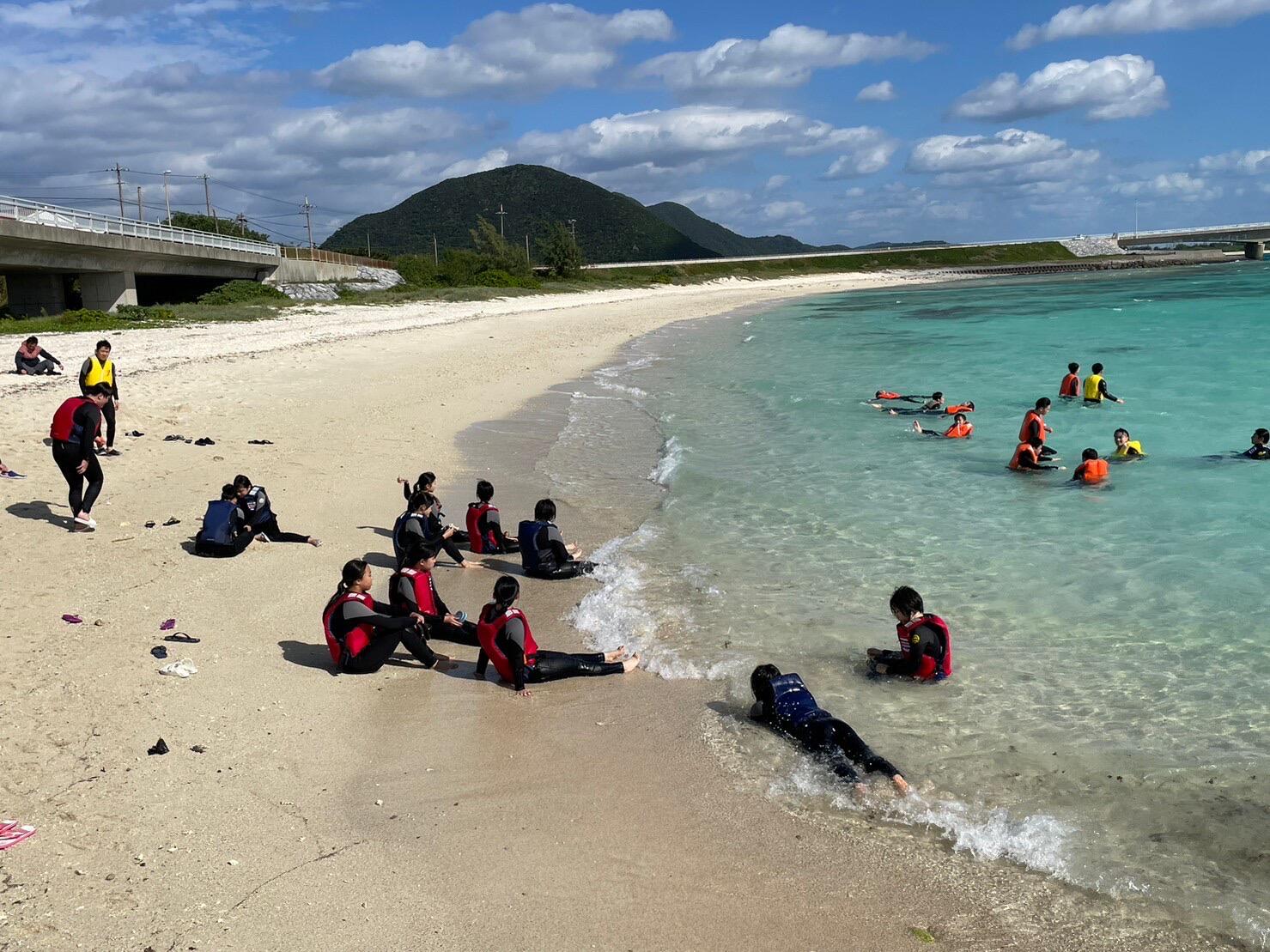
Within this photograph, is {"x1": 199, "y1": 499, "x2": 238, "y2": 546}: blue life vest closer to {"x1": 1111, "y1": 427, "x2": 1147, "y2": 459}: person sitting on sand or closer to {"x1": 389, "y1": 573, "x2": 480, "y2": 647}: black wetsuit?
{"x1": 389, "y1": 573, "x2": 480, "y2": 647}: black wetsuit

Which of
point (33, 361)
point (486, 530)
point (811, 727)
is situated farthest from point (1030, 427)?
point (33, 361)

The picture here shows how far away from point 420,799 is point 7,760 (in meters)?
2.55

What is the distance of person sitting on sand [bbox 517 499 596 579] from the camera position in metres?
10.5

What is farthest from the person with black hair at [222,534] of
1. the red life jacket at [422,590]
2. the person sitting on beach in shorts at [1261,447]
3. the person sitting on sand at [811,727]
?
the person sitting on beach in shorts at [1261,447]

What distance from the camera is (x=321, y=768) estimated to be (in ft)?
20.6

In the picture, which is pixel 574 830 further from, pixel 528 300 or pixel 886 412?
pixel 528 300

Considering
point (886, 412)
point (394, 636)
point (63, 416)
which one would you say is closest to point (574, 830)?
point (394, 636)

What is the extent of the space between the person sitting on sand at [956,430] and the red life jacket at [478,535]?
445 inches

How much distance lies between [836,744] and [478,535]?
5618mm

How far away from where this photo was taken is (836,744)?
6.68 m

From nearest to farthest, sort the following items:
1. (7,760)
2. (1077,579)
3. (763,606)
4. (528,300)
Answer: (7,760)
(763,606)
(1077,579)
(528,300)

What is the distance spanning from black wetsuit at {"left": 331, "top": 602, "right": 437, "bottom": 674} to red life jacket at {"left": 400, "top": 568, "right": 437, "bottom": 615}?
A: 572mm

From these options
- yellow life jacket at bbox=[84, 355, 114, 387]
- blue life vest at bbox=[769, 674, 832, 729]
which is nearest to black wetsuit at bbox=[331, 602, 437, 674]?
blue life vest at bbox=[769, 674, 832, 729]

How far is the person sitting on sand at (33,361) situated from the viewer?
2027 centimetres
